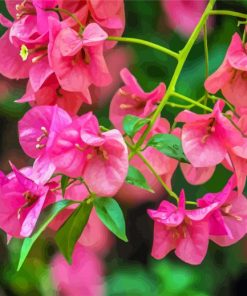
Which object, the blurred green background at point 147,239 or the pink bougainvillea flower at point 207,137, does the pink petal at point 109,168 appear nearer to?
the pink bougainvillea flower at point 207,137

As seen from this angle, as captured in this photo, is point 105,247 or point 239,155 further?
point 105,247

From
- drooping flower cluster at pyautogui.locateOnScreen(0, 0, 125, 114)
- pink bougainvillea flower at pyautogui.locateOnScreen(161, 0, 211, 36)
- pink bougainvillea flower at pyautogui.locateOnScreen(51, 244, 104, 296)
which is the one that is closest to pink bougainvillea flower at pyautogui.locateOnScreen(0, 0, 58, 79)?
drooping flower cluster at pyautogui.locateOnScreen(0, 0, 125, 114)

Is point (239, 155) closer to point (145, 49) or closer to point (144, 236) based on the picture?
point (145, 49)

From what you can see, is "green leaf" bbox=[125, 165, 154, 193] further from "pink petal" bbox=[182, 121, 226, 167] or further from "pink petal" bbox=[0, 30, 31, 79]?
"pink petal" bbox=[0, 30, 31, 79]

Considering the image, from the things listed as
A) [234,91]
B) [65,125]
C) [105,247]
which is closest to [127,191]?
[105,247]

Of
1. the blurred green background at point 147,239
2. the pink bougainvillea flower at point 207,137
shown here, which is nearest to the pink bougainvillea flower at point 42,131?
the pink bougainvillea flower at point 207,137

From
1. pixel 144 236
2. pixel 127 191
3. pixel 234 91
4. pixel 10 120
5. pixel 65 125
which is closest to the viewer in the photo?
pixel 65 125

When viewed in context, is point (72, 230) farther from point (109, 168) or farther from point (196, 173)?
point (196, 173)
